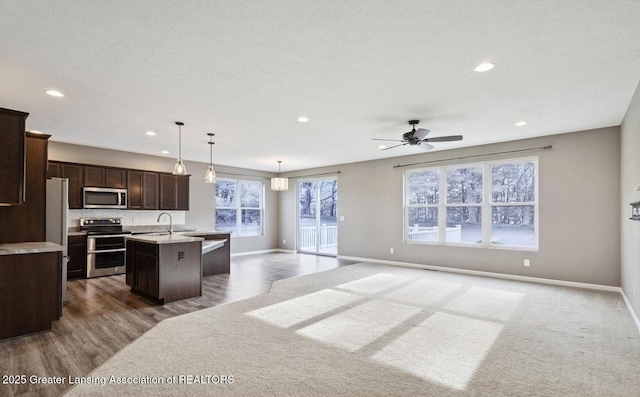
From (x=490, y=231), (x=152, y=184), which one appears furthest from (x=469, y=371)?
(x=152, y=184)

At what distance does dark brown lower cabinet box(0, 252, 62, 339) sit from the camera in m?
3.22

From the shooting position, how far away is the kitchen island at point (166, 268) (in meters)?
4.50

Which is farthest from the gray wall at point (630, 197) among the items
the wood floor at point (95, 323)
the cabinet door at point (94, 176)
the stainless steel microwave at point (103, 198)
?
the cabinet door at point (94, 176)

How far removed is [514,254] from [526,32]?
473 centimetres

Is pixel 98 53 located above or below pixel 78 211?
above

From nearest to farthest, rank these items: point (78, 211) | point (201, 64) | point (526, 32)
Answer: point (526, 32) → point (201, 64) → point (78, 211)

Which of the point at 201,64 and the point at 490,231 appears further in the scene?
the point at 490,231

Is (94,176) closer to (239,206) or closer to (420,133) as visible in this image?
(239,206)

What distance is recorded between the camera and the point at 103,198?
259 inches

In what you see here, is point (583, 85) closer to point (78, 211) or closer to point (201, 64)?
point (201, 64)

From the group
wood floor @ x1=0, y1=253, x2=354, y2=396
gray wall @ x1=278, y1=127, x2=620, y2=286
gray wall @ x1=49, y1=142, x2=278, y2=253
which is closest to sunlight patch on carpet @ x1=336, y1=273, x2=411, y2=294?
wood floor @ x1=0, y1=253, x2=354, y2=396

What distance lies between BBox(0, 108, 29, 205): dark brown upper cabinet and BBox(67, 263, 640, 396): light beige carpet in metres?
2.02

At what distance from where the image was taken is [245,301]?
455 cm

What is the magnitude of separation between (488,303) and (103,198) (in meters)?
7.19
